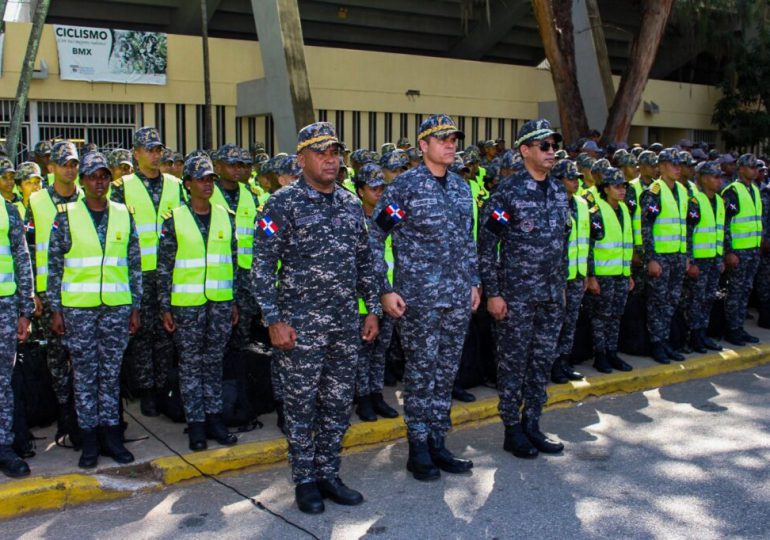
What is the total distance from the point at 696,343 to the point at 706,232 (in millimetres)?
1241

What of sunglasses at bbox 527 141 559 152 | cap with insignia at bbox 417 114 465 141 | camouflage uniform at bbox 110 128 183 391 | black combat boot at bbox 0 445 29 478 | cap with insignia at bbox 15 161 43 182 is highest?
cap with insignia at bbox 417 114 465 141

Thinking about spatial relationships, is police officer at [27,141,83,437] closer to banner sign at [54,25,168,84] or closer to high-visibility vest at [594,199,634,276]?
high-visibility vest at [594,199,634,276]

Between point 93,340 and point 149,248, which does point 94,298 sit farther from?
point 149,248

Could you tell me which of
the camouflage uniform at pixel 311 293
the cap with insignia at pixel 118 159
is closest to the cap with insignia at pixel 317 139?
the camouflage uniform at pixel 311 293

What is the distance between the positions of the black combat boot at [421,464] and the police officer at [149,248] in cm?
226

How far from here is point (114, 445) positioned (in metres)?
5.71

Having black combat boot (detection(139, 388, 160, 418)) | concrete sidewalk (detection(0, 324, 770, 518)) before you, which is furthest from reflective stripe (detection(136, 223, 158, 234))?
concrete sidewalk (detection(0, 324, 770, 518))

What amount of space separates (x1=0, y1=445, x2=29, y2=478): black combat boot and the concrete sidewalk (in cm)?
8

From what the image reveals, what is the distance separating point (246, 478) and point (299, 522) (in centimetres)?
99

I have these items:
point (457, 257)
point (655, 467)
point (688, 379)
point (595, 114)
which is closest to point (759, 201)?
point (688, 379)

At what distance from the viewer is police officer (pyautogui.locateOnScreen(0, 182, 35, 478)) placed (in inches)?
211

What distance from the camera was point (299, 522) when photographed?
492cm

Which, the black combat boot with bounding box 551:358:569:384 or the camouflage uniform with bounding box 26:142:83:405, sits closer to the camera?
the camouflage uniform with bounding box 26:142:83:405

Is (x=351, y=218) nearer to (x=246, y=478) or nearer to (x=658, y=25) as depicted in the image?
(x=246, y=478)
